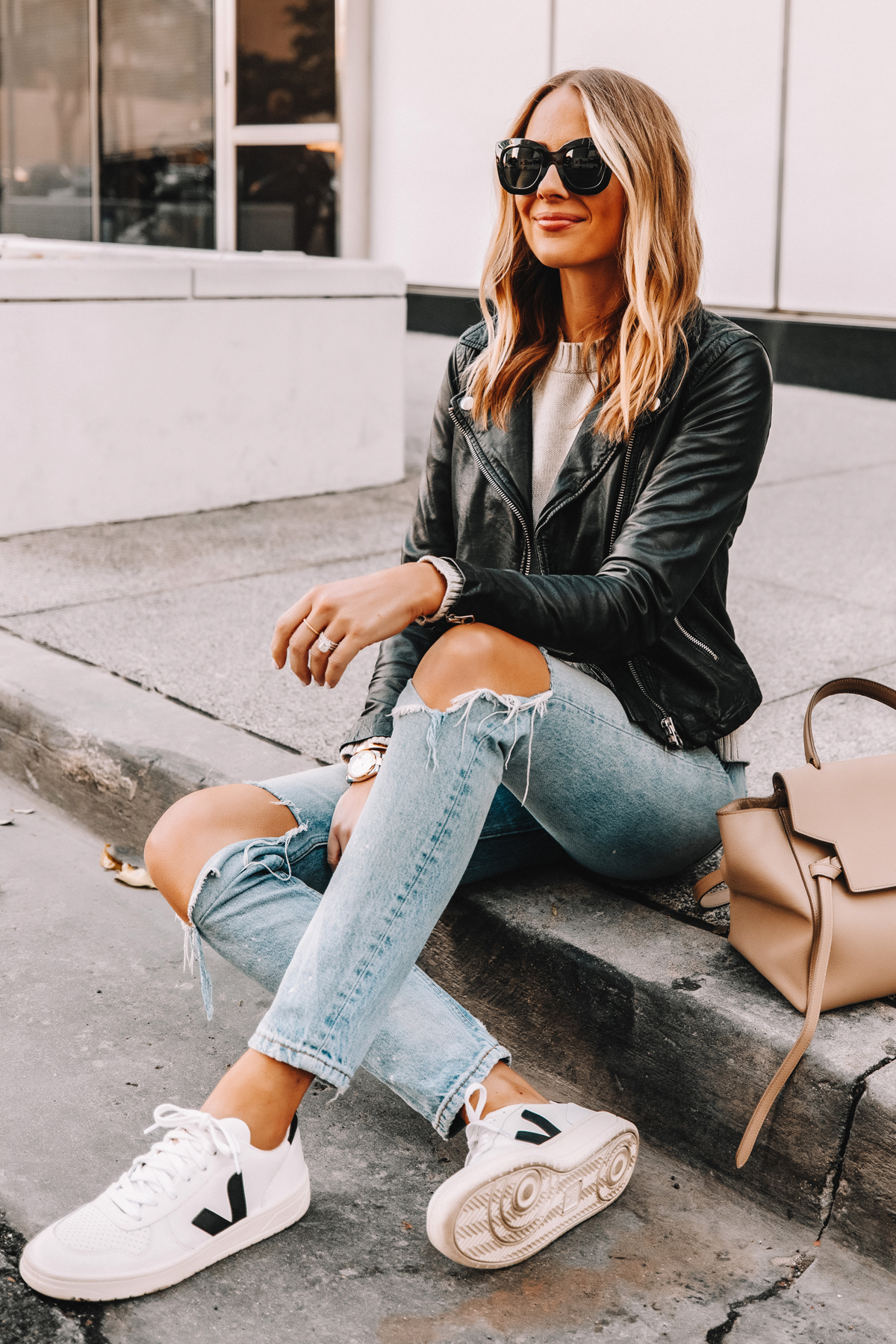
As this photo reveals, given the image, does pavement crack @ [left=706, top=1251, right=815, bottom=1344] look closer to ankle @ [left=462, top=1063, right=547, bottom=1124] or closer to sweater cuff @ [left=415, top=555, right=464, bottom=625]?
ankle @ [left=462, top=1063, right=547, bottom=1124]

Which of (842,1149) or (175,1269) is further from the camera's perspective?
(842,1149)

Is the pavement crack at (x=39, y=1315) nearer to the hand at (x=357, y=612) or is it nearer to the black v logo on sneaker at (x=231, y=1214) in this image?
the black v logo on sneaker at (x=231, y=1214)

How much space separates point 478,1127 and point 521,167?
1571mm

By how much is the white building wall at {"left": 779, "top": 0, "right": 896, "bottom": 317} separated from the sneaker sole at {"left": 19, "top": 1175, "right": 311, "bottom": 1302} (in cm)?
858

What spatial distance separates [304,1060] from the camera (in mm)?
1940

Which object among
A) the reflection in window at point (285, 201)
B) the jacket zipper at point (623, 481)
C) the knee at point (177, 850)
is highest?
the reflection in window at point (285, 201)

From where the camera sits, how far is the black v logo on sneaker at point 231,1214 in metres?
1.93

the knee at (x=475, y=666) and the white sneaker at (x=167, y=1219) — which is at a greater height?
the knee at (x=475, y=666)

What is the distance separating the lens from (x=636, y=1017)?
Result: 2275 millimetres

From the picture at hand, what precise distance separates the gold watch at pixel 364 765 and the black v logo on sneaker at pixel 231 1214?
2.22ft

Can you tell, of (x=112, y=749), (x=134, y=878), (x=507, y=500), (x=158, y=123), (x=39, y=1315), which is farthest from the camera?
(x=158, y=123)

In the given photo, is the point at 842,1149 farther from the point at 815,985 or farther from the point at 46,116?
the point at 46,116

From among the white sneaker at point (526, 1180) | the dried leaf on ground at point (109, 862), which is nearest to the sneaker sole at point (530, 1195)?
the white sneaker at point (526, 1180)

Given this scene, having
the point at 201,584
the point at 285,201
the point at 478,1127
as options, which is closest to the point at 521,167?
the point at 478,1127
